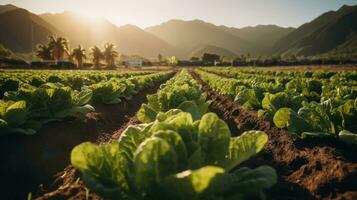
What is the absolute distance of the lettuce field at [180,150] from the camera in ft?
8.09

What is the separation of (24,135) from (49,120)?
65 cm

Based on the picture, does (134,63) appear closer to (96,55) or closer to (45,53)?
(96,55)

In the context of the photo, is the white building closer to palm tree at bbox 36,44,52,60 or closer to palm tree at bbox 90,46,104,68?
palm tree at bbox 90,46,104,68

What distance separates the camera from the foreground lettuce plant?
229 cm

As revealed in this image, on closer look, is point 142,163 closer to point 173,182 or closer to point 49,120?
point 173,182

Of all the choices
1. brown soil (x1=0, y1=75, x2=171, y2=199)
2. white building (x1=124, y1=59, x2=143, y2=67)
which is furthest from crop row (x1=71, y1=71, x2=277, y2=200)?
white building (x1=124, y1=59, x2=143, y2=67)

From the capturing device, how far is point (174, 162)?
2357 mm

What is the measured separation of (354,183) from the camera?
362 centimetres

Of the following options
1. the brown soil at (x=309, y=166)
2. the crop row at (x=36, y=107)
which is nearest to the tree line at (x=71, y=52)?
the crop row at (x=36, y=107)

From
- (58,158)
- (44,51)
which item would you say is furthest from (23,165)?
(44,51)

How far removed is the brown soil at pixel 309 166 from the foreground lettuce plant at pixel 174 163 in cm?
111

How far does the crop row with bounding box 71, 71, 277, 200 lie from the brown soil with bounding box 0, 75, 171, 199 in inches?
96.4

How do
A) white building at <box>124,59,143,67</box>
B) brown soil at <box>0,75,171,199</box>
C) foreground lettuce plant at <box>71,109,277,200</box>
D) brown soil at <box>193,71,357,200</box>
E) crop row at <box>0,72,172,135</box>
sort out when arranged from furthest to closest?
1. white building at <box>124,59,143,67</box>
2. crop row at <box>0,72,172,135</box>
3. brown soil at <box>0,75,171,199</box>
4. brown soil at <box>193,71,357,200</box>
5. foreground lettuce plant at <box>71,109,277,200</box>

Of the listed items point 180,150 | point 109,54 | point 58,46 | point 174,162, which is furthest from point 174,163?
point 109,54
